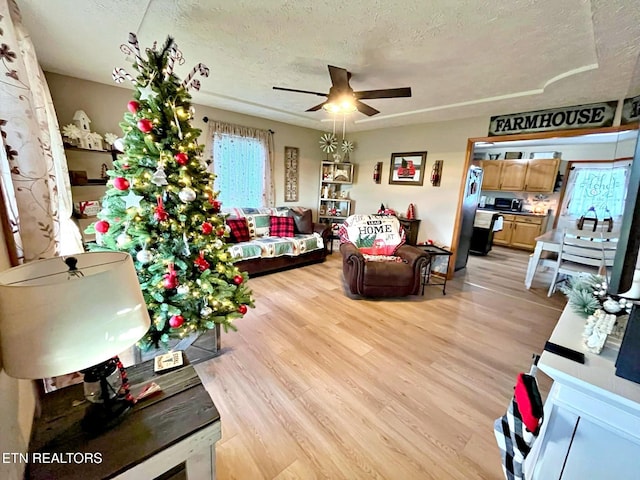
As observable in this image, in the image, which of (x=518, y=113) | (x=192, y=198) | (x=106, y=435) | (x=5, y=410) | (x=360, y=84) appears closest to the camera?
(x=5, y=410)

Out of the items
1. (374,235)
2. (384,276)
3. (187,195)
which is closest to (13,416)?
(187,195)

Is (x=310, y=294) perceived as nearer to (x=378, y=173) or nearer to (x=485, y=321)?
(x=485, y=321)

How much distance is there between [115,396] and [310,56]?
8.26 ft

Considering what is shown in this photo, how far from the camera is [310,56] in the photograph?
83.7 inches

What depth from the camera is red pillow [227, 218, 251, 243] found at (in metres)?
3.80

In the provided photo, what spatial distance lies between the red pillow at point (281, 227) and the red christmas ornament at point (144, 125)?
276 centimetres

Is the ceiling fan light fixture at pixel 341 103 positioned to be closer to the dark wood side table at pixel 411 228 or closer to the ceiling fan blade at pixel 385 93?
the ceiling fan blade at pixel 385 93

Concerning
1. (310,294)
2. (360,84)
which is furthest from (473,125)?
(310,294)

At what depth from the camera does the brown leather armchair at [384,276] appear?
3090 millimetres

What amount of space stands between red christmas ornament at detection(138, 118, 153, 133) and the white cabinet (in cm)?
227

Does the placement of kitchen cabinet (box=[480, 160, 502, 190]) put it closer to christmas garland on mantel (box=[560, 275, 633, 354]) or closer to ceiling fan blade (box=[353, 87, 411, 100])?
ceiling fan blade (box=[353, 87, 411, 100])

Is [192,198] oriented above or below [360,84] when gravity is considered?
below

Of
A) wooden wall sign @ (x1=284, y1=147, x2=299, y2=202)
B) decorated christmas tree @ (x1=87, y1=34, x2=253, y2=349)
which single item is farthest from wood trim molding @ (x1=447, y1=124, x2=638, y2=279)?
decorated christmas tree @ (x1=87, y1=34, x2=253, y2=349)

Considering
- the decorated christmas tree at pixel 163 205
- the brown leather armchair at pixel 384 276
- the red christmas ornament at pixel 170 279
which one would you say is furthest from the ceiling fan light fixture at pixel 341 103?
the red christmas ornament at pixel 170 279
